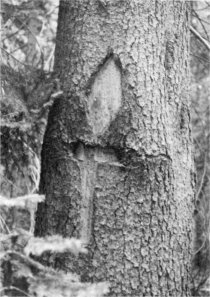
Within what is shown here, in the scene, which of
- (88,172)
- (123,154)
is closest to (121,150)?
(123,154)

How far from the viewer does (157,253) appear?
238 cm

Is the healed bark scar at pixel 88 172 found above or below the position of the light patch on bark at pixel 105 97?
below

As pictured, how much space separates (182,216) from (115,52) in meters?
0.81

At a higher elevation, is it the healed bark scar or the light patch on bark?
the light patch on bark

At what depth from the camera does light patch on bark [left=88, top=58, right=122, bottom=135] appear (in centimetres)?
243

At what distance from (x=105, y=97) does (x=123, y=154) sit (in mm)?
275

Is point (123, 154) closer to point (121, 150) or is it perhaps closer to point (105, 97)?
point (121, 150)

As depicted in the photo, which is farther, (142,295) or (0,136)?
(0,136)

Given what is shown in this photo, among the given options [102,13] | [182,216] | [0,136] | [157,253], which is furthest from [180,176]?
[0,136]

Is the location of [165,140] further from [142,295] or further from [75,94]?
[142,295]

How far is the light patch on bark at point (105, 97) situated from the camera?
95.8 inches

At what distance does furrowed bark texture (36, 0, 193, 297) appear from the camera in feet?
7.74

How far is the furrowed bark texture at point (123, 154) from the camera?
→ 92.9 inches

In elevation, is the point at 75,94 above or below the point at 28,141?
above
